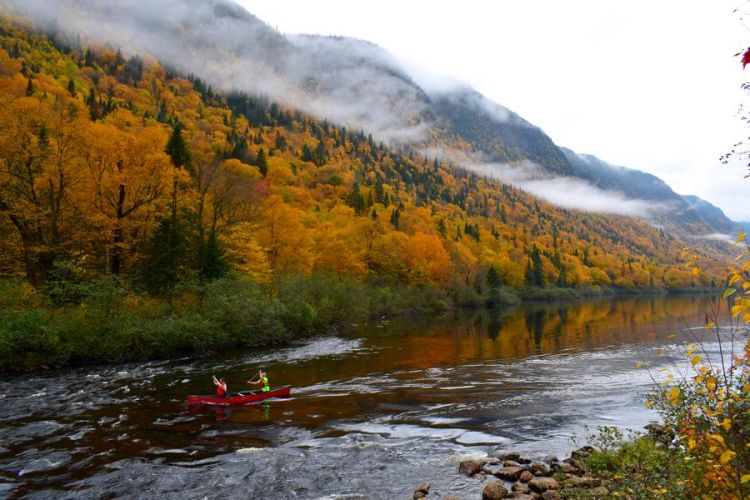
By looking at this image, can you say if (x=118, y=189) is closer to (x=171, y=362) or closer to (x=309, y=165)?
(x=171, y=362)

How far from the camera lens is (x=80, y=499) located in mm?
10914

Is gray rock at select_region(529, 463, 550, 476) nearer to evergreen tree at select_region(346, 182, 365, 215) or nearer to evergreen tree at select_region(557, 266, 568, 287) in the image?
evergreen tree at select_region(346, 182, 365, 215)

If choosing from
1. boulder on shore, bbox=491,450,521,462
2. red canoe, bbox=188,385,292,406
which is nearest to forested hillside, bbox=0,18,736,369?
boulder on shore, bbox=491,450,521,462

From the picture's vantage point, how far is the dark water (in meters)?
11.9

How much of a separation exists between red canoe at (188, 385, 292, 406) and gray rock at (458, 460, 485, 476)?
10.4 meters

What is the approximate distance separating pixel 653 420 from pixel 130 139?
39010 millimetres

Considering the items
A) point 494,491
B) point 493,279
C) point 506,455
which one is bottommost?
point 493,279

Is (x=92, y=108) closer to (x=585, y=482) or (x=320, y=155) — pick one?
(x=320, y=155)

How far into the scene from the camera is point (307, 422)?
56.2 ft

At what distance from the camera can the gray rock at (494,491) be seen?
1000cm

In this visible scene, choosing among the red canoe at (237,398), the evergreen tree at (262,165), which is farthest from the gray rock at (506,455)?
the evergreen tree at (262,165)

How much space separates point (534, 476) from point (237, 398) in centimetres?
1272

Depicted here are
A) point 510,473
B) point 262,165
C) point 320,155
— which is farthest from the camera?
point 320,155

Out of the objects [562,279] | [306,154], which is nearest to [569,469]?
[562,279]
